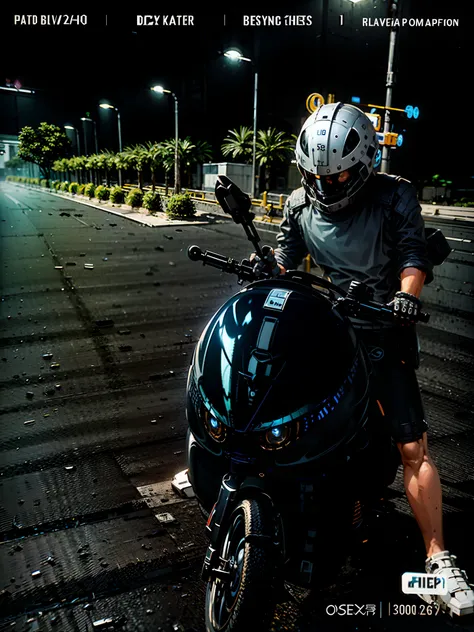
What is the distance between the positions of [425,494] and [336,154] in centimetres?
159

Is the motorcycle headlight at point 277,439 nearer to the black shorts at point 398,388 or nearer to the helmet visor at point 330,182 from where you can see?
the black shorts at point 398,388

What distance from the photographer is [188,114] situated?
6669cm

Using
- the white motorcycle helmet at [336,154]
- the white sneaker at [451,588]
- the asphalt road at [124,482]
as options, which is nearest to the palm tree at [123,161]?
the asphalt road at [124,482]

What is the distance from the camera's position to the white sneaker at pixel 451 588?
2225mm

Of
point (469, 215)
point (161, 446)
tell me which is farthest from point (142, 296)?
point (469, 215)

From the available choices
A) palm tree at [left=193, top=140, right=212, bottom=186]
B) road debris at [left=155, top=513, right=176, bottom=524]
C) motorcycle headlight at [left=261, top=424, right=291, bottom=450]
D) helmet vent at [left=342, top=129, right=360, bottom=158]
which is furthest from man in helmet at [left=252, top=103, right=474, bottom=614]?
palm tree at [left=193, top=140, right=212, bottom=186]

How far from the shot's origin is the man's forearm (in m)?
2.49

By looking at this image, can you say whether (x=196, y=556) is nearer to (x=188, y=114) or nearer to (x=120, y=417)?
(x=120, y=417)

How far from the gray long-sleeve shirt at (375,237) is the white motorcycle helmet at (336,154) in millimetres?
103

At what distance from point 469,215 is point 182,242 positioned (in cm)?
1611

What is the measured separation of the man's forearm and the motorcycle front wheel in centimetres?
119

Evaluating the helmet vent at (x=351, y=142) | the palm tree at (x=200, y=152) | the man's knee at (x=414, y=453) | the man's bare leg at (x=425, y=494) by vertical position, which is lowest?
Result: the man's bare leg at (x=425, y=494)

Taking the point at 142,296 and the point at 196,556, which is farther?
the point at 142,296

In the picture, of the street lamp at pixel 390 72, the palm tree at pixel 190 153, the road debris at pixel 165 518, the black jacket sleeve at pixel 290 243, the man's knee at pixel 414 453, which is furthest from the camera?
the palm tree at pixel 190 153
